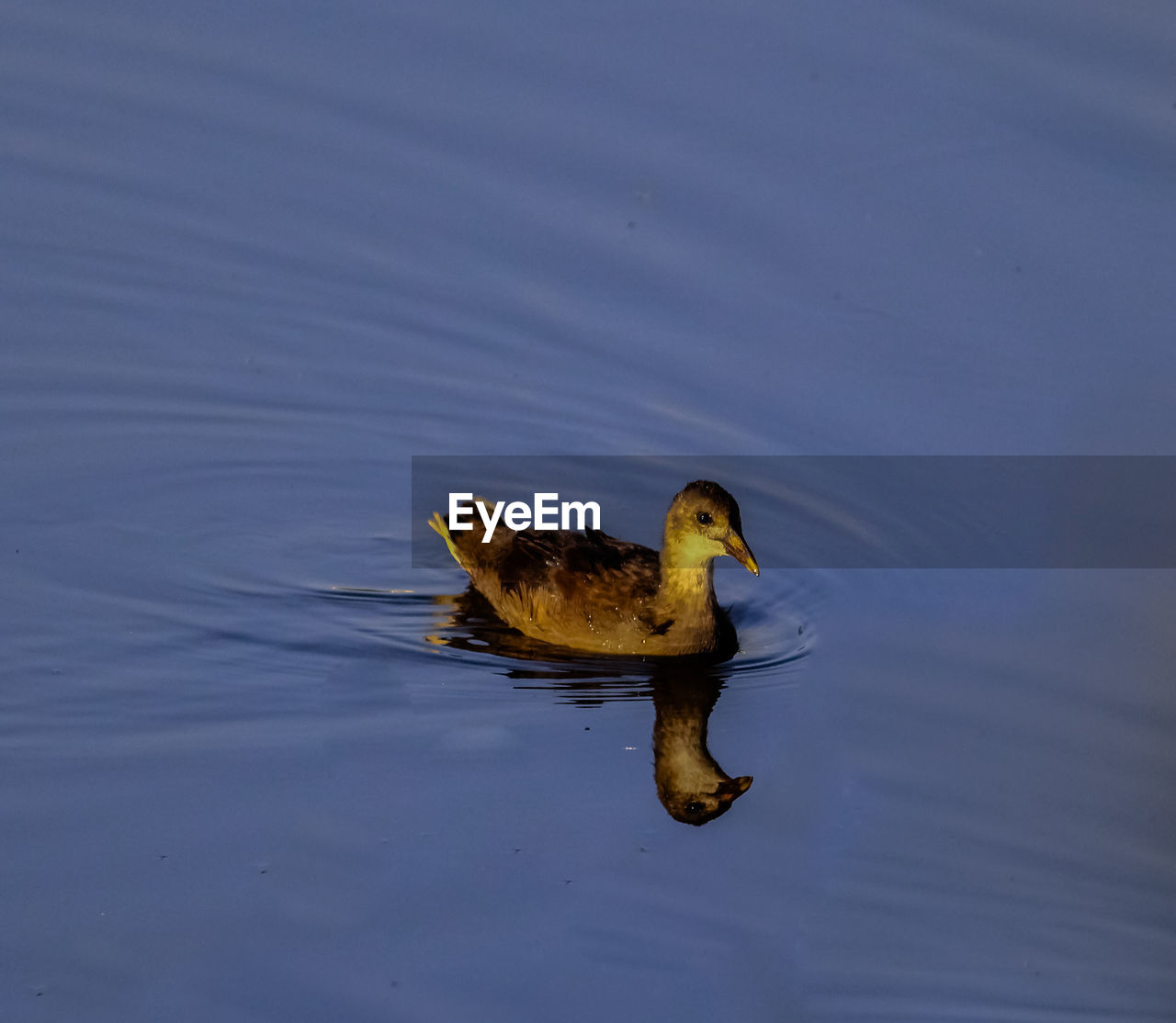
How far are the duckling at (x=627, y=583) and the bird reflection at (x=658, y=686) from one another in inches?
4.0

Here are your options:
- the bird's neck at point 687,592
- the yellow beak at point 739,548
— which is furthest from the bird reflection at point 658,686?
the yellow beak at point 739,548

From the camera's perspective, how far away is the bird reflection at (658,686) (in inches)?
371

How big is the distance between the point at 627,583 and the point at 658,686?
0.67 metres

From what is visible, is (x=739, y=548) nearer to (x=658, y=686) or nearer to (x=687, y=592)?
(x=687, y=592)

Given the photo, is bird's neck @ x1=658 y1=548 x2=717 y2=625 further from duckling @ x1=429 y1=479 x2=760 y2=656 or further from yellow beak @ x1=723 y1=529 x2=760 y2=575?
yellow beak @ x1=723 y1=529 x2=760 y2=575

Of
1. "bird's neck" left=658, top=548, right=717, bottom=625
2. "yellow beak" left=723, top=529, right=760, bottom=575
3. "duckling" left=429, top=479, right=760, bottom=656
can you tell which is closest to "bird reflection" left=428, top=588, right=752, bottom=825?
"duckling" left=429, top=479, right=760, bottom=656

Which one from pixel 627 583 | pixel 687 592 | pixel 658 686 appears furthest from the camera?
pixel 627 583

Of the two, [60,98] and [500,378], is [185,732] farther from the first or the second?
[60,98]

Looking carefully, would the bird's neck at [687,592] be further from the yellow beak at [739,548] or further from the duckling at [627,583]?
the yellow beak at [739,548]

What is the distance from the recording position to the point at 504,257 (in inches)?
509

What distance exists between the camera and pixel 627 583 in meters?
11.0

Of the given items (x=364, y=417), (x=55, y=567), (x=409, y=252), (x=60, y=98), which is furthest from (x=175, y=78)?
(x=55, y=567)

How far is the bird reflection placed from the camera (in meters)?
9.43

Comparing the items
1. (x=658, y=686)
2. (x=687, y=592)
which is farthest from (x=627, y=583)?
(x=658, y=686)
